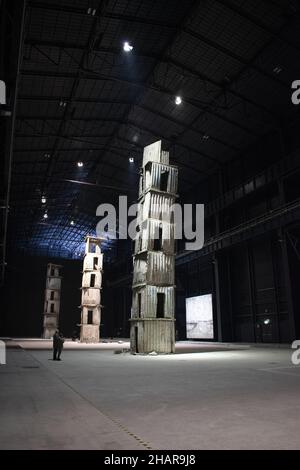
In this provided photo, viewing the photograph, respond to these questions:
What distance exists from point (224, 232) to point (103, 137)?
13.2 metres

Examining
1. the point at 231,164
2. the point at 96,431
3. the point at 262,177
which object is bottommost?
the point at 96,431

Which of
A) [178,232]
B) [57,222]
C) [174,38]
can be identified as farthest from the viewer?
[57,222]

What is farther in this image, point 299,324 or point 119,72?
point 299,324

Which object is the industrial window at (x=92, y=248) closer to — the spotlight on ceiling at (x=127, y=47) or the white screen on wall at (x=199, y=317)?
the white screen on wall at (x=199, y=317)

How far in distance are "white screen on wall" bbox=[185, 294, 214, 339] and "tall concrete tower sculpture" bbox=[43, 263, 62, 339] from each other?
1501 cm

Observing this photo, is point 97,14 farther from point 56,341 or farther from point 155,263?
point 56,341

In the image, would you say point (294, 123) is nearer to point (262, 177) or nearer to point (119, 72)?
point (262, 177)

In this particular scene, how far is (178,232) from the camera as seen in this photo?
3903 cm

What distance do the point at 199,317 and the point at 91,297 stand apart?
36.4 feet

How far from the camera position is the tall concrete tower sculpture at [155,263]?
18.9 m

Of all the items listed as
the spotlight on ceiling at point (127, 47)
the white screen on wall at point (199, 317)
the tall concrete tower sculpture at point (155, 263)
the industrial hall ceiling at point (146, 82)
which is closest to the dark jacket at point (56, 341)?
the tall concrete tower sculpture at point (155, 263)

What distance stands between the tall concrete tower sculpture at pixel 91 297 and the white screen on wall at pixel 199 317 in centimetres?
986

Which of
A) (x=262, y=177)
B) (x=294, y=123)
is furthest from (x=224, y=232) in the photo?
(x=294, y=123)

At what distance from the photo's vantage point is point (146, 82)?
23562 millimetres
